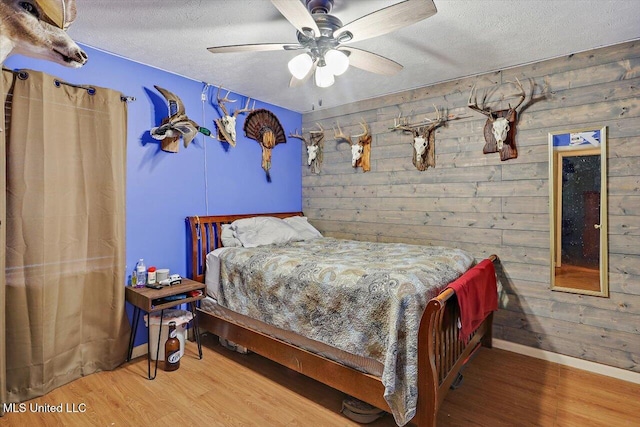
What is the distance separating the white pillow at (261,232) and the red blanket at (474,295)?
183 cm

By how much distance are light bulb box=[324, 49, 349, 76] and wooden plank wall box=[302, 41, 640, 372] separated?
5.81 feet

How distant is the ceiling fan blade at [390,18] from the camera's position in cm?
150

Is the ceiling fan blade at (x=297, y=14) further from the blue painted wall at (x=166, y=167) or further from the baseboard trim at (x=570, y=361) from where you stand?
the baseboard trim at (x=570, y=361)

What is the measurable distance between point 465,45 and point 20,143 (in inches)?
125

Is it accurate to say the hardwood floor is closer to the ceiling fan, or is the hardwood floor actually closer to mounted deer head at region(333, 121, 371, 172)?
the ceiling fan

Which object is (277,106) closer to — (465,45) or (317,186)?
(317,186)

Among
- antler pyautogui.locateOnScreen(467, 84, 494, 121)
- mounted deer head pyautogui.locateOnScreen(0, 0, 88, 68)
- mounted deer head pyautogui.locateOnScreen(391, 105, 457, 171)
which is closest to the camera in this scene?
mounted deer head pyautogui.locateOnScreen(0, 0, 88, 68)

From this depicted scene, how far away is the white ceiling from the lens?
202 cm

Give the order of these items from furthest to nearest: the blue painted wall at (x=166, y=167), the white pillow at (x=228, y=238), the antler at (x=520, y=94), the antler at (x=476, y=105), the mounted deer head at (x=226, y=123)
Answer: the mounted deer head at (x=226, y=123) < the white pillow at (x=228, y=238) < the antler at (x=476, y=105) < the antler at (x=520, y=94) < the blue painted wall at (x=166, y=167)

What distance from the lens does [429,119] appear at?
3.38 metres

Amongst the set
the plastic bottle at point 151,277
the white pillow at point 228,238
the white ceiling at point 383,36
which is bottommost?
the plastic bottle at point 151,277

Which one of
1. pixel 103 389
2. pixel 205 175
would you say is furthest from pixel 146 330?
pixel 205 175

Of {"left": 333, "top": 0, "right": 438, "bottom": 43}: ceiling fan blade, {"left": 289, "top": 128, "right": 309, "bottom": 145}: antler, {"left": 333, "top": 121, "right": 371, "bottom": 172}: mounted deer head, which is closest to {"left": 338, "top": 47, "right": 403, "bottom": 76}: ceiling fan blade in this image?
{"left": 333, "top": 0, "right": 438, "bottom": 43}: ceiling fan blade

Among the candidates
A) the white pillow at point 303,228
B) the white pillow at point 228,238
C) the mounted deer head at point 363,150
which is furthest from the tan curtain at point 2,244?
the mounted deer head at point 363,150
